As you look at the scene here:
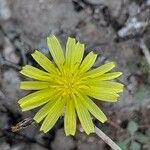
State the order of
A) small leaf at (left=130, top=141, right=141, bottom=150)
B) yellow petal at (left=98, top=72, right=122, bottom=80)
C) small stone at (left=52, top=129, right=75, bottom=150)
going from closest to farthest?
yellow petal at (left=98, top=72, right=122, bottom=80) → small leaf at (left=130, top=141, right=141, bottom=150) → small stone at (left=52, top=129, right=75, bottom=150)

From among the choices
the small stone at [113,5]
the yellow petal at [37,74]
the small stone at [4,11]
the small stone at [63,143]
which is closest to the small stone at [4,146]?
the small stone at [63,143]

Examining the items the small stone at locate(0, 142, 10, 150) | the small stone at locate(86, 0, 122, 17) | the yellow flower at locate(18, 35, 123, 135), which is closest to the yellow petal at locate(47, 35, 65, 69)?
the yellow flower at locate(18, 35, 123, 135)

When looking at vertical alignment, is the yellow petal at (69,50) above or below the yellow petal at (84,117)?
above

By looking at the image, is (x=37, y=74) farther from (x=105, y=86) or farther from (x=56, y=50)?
(x=105, y=86)

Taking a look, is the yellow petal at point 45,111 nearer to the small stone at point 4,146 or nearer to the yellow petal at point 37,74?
the yellow petal at point 37,74

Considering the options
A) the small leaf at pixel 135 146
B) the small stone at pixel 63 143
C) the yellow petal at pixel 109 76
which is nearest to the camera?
the yellow petal at pixel 109 76

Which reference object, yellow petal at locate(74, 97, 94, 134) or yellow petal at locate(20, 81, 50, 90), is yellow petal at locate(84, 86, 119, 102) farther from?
yellow petal at locate(20, 81, 50, 90)

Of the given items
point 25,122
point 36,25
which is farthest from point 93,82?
point 36,25
